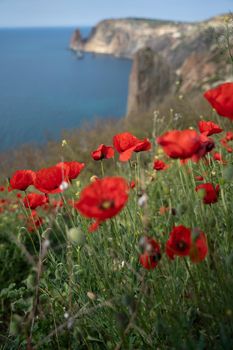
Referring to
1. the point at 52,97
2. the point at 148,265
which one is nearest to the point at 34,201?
the point at 148,265

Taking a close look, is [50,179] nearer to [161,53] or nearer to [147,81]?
[147,81]

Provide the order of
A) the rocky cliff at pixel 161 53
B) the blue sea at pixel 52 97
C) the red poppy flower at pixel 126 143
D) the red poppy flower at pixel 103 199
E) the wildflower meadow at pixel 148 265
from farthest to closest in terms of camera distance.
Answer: the blue sea at pixel 52 97
the rocky cliff at pixel 161 53
the red poppy flower at pixel 126 143
the wildflower meadow at pixel 148 265
the red poppy flower at pixel 103 199

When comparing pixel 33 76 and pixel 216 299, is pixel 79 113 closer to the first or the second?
pixel 33 76

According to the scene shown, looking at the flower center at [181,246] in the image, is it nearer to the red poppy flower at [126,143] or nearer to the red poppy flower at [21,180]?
the red poppy flower at [126,143]

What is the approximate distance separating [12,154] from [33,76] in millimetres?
51114

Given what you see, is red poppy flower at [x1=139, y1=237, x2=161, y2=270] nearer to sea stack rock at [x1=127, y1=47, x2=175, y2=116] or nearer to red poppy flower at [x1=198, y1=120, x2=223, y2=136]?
red poppy flower at [x1=198, y1=120, x2=223, y2=136]

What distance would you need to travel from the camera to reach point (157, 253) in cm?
134

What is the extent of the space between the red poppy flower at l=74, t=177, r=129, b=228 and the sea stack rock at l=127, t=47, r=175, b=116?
2058 cm

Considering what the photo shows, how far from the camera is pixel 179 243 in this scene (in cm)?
136

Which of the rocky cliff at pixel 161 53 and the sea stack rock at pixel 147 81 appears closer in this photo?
the rocky cliff at pixel 161 53

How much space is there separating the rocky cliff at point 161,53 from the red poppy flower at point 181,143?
61.0 inches

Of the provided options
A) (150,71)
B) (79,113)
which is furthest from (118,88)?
(150,71)

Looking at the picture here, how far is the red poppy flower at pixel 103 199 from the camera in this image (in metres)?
1.16

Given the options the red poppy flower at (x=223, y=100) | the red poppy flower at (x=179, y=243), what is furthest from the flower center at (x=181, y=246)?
the red poppy flower at (x=223, y=100)
